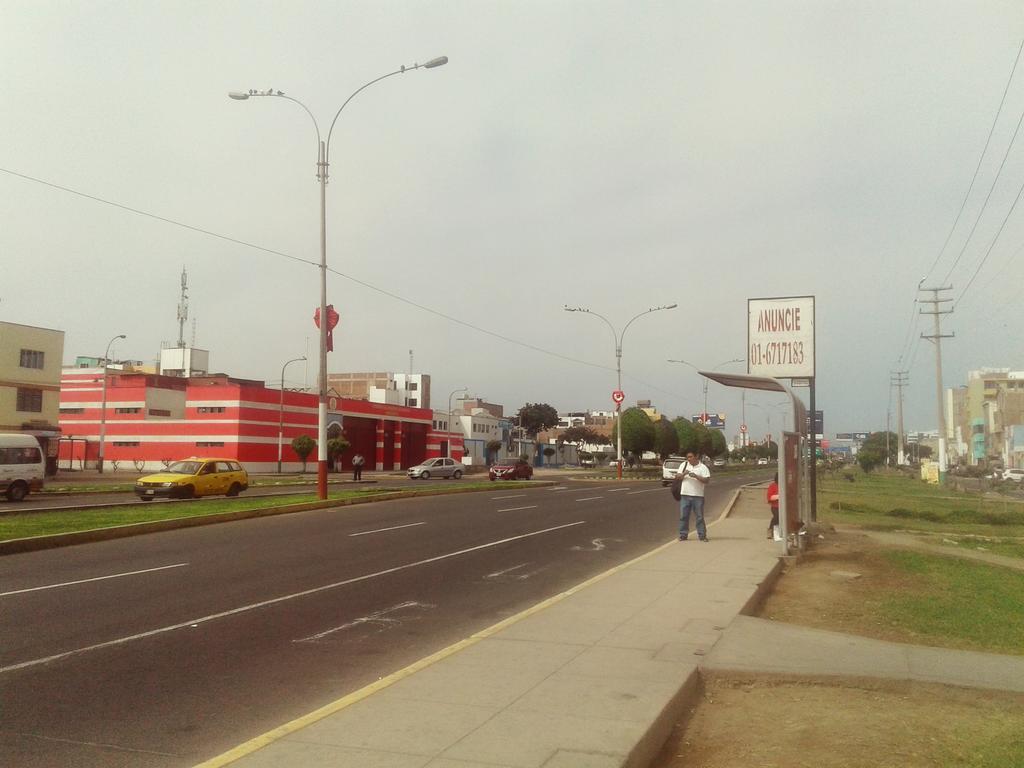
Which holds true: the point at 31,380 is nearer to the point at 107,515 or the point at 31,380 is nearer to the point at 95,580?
the point at 107,515

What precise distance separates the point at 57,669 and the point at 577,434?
462 ft

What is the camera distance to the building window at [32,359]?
5250cm

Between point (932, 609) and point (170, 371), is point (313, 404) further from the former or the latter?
point (932, 609)

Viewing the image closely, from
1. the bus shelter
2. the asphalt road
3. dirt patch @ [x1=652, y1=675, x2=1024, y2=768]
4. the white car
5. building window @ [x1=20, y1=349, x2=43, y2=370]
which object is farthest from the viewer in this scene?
building window @ [x1=20, y1=349, x2=43, y2=370]

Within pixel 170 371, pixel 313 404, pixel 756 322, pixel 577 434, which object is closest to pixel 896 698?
pixel 756 322

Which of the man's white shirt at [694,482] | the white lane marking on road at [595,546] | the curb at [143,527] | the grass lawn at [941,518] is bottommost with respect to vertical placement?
the grass lawn at [941,518]

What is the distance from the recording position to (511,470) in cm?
5269

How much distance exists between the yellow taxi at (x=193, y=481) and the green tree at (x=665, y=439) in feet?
211

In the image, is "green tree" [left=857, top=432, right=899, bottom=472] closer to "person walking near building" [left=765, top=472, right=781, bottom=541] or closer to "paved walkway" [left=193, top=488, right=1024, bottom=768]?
"person walking near building" [left=765, top=472, right=781, bottom=541]

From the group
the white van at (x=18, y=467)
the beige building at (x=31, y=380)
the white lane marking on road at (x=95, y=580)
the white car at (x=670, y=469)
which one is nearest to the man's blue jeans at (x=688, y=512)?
the white lane marking on road at (x=95, y=580)

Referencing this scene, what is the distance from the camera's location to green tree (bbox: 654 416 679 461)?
92562mm

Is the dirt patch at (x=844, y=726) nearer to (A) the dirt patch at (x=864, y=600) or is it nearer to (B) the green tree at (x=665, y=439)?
(A) the dirt patch at (x=864, y=600)

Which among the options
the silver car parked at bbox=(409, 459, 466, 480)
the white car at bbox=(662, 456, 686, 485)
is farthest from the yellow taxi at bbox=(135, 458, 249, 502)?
the silver car parked at bbox=(409, 459, 466, 480)

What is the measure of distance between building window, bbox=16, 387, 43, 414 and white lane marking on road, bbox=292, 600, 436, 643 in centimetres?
5029
